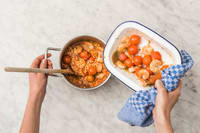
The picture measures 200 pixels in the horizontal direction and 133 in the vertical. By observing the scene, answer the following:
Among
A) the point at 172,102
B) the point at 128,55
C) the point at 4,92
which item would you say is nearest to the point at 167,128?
the point at 172,102

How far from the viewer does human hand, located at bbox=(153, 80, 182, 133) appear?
0.57 m

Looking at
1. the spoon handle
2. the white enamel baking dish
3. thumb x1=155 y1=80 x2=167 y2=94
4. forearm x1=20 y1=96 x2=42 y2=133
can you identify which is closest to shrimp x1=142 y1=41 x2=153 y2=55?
the white enamel baking dish

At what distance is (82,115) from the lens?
84cm

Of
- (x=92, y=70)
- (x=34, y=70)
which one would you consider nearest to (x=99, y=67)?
(x=92, y=70)

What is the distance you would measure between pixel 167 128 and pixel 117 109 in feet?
0.97

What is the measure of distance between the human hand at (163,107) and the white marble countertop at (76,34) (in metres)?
0.24

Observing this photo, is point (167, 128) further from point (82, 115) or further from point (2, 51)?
point (2, 51)

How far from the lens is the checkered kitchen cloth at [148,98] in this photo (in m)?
0.61

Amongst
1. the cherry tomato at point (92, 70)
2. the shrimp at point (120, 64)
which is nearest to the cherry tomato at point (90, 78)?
the cherry tomato at point (92, 70)

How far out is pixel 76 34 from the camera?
0.86 m

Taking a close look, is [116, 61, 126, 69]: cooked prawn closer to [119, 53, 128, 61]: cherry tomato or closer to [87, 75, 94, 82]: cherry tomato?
[119, 53, 128, 61]: cherry tomato

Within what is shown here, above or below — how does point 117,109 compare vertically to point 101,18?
below

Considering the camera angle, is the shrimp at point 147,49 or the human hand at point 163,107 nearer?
the human hand at point 163,107

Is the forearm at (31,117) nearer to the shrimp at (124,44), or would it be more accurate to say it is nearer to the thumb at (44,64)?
the thumb at (44,64)
